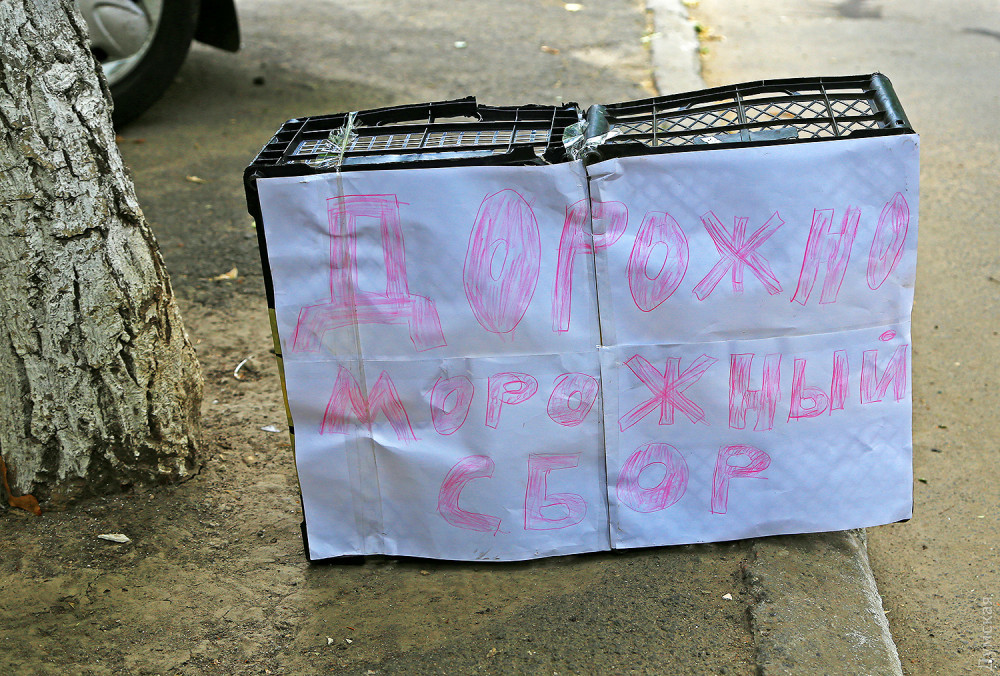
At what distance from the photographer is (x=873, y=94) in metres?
2.37

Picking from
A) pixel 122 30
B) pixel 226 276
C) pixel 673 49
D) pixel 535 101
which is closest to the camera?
pixel 226 276

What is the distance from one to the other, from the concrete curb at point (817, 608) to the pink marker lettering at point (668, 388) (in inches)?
17.4

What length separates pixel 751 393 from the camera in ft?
7.47

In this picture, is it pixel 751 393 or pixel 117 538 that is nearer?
pixel 751 393

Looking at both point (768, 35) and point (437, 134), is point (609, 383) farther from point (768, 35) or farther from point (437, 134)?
point (768, 35)

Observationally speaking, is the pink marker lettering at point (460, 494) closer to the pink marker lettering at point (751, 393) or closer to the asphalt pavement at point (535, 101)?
the asphalt pavement at point (535, 101)

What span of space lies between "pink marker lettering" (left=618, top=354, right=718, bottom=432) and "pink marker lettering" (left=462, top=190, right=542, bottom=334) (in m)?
0.32

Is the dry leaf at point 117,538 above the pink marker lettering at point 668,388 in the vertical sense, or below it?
below

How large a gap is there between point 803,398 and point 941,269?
2331mm

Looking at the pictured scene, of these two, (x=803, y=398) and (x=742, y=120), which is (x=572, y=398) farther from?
(x=742, y=120)

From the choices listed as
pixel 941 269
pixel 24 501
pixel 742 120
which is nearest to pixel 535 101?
pixel 941 269

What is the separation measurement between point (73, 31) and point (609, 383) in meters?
1.69

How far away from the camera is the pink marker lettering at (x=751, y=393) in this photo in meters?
2.25

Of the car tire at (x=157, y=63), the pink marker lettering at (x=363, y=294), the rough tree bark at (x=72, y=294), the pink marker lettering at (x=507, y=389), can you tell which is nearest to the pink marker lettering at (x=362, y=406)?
the pink marker lettering at (x=363, y=294)
